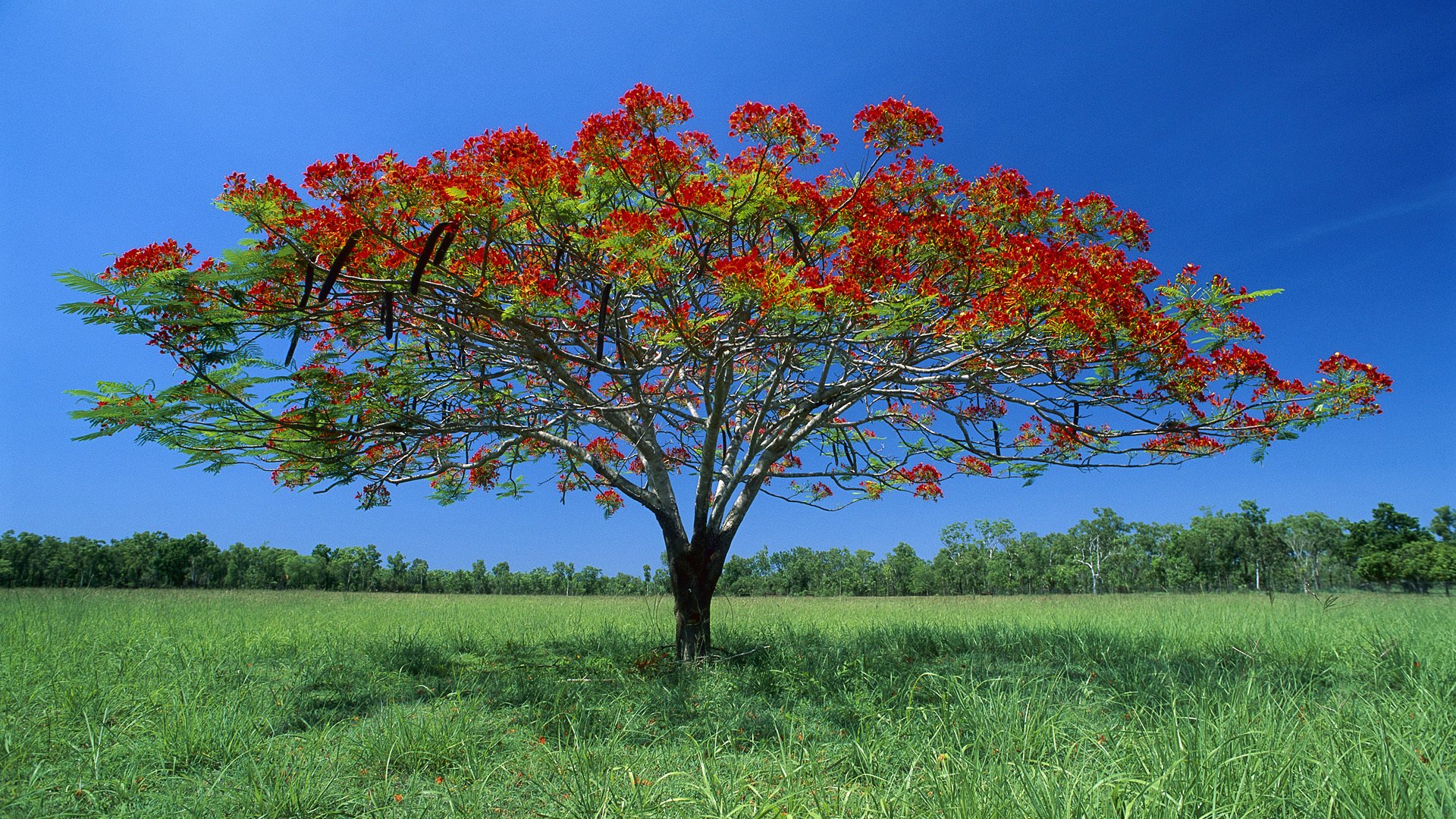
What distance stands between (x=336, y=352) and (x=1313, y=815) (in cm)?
780

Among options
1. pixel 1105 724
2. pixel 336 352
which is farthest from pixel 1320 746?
pixel 336 352

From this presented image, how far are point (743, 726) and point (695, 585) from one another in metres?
2.82

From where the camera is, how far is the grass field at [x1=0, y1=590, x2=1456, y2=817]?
2.86m

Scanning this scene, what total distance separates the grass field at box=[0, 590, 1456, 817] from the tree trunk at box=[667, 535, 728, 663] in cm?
57

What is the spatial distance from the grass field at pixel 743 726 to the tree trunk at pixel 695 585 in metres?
0.57

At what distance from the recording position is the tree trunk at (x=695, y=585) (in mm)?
7363

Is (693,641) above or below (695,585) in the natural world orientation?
below

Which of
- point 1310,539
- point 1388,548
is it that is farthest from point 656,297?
point 1310,539

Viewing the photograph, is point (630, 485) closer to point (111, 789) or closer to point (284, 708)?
point (284, 708)

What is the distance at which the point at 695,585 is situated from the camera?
741 cm

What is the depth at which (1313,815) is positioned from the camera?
2555 mm

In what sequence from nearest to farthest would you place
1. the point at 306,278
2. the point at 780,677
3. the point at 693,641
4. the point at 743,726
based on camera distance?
the point at 743,726 → the point at 306,278 → the point at 780,677 → the point at 693,641

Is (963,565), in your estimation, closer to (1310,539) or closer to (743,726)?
(1310,539)

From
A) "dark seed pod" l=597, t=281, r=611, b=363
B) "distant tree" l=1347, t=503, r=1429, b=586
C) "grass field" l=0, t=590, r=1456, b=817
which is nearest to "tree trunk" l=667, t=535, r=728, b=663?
"grass field" l=0, t=590, r=1456, b=817
